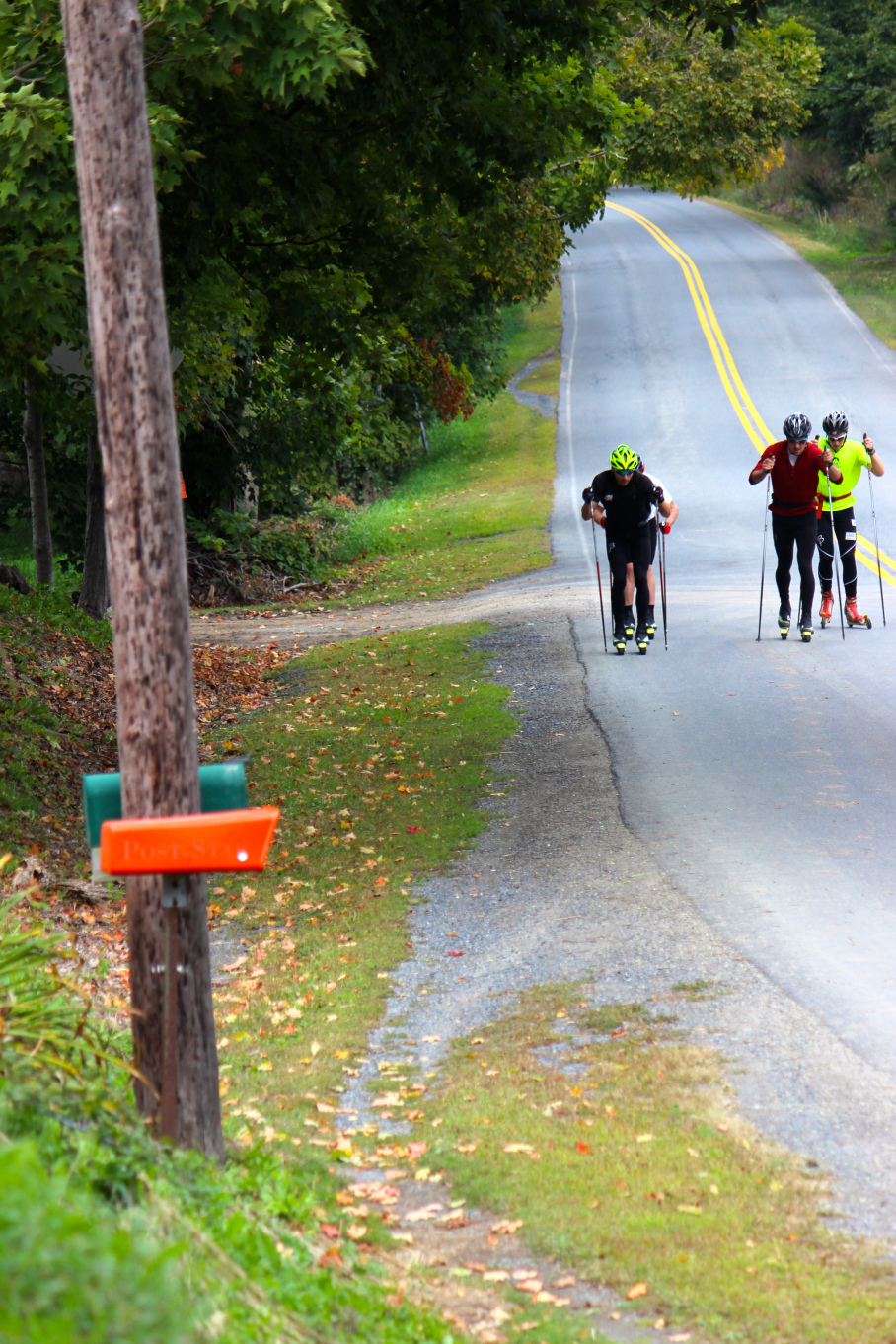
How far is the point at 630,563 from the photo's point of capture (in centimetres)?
1423

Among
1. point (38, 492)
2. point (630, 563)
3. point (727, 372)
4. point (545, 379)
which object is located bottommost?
point (630, 563)

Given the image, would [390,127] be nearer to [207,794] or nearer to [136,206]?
[136,206]

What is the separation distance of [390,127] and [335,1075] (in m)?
7.17

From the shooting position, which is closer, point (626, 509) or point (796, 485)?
point (626, 509)

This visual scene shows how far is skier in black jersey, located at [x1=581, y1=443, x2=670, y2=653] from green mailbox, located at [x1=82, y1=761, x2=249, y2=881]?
9.36 meters

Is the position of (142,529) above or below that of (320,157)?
below

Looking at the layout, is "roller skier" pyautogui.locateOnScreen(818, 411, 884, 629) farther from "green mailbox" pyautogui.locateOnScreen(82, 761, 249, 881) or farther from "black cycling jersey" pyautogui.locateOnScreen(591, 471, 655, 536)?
"green mailbox" pyautogui.locateOnScreen(82, 761, 249, 881)

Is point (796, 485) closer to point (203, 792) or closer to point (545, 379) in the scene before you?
point (203, 792)

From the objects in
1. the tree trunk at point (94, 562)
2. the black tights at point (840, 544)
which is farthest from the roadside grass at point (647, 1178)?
the tree trunk at point (94, 562)

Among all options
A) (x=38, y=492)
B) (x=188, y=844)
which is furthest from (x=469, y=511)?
(x=188, y=844)

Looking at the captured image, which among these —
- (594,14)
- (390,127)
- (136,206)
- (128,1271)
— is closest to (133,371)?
(136,206)

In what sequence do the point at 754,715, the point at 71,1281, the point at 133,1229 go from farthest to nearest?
1. the point at 754,715
2. the point at 133,1229
3. the point at 71,1281

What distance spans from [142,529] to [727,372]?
32178mm

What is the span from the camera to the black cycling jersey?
13719mm
